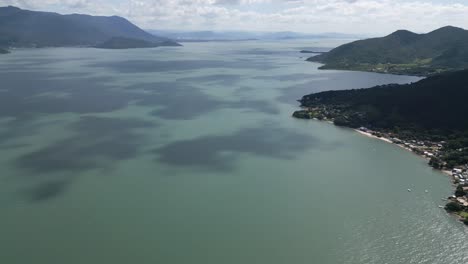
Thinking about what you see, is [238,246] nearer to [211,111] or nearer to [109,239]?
[109,239]

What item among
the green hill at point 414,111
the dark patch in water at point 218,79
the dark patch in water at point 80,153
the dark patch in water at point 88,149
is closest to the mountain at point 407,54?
the dark patch in water at point 218,79

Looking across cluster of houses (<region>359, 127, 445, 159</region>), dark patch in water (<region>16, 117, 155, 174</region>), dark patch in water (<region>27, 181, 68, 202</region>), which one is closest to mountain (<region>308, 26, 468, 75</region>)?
cluster of houses (<region>359, 127, 445, 159</region>)

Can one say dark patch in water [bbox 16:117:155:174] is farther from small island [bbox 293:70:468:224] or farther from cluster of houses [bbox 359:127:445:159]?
cluster of houses [bbox 359:127:445:159]

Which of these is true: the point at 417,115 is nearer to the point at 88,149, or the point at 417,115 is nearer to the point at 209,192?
the point at 209,192

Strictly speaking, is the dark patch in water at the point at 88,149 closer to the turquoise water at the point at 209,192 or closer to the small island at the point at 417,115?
the turquoise water at the point at 209,192

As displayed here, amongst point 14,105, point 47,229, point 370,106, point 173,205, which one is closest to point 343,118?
point 370,106

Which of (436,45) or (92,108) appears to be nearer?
(92,108)
